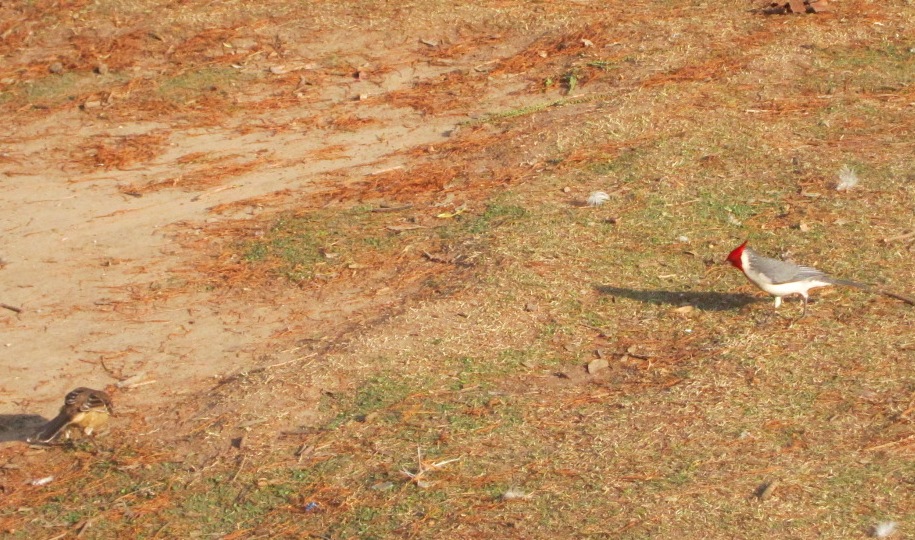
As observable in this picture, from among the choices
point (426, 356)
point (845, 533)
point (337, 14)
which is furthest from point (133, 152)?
point (845, 533)

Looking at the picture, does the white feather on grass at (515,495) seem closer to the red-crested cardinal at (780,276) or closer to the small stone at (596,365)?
the small stone at (596,365)

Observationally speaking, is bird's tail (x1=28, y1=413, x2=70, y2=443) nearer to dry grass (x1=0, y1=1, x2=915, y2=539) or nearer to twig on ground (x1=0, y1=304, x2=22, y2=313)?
dry grass (x1=0, y1=1, x2=915, y2=539)

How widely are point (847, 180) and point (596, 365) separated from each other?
2.81m

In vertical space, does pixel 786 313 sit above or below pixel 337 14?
below

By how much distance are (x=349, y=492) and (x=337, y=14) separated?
718 centimetres

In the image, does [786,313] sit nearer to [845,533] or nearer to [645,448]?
[645,448]

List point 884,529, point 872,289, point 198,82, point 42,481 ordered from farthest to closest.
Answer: point 198,82 → point 872,289 → point 42,481 → point 884,529

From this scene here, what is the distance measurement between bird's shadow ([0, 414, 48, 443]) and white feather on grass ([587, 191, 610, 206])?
12.0 ft

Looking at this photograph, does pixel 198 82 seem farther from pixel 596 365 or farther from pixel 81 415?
pixel 596 365

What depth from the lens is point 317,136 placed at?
9555mm

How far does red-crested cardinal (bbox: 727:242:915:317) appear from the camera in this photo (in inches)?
242

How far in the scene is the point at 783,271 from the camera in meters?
6.15

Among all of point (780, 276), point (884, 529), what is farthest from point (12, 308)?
point (884, 529)

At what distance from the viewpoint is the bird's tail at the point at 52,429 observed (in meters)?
5.66
